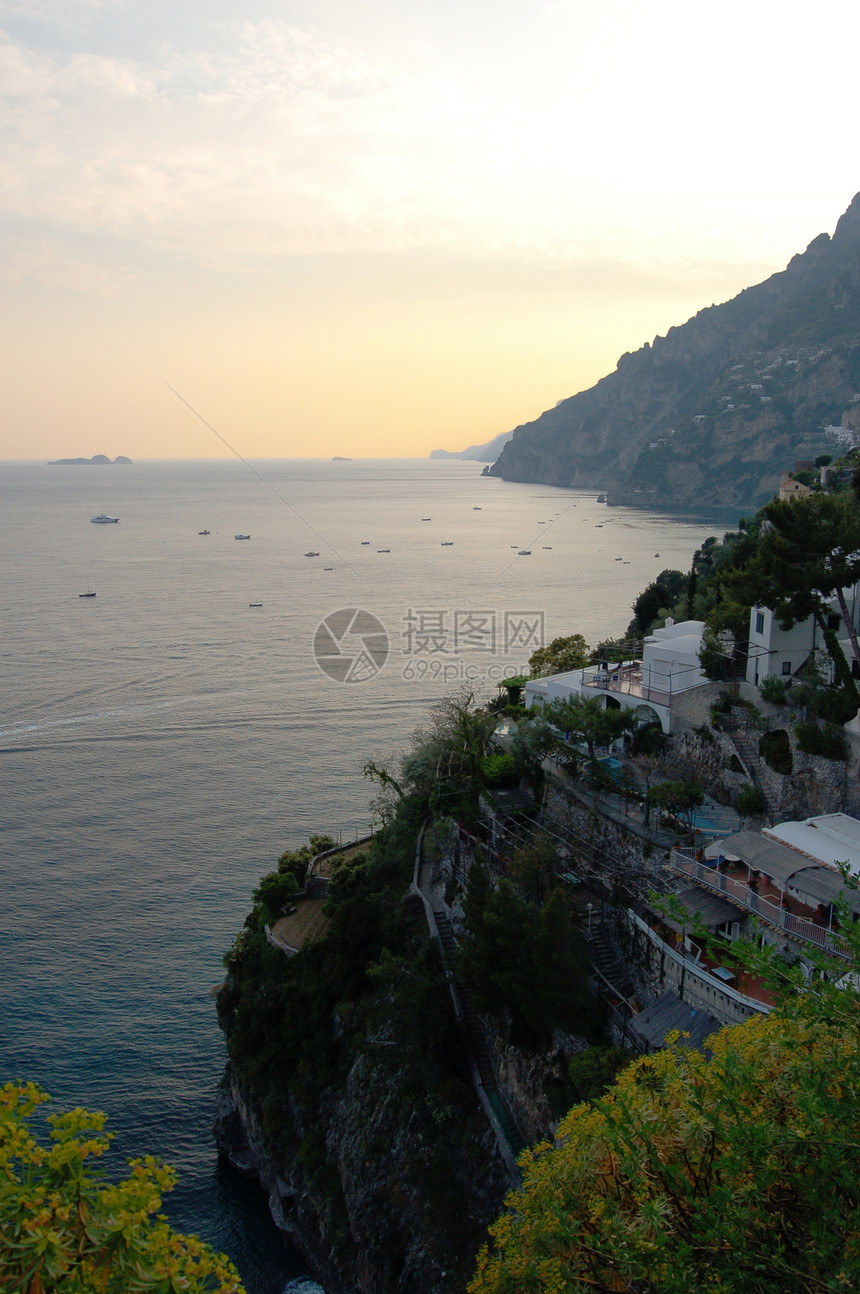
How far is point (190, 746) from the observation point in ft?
154

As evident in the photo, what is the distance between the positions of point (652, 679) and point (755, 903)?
9969 mm

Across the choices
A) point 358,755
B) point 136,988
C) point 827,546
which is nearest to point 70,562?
point 358,755

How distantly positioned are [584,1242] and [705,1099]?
1.96 m

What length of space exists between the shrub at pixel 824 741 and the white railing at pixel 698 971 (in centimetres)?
605

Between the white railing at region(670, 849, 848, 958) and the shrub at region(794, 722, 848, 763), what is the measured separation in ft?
13.2

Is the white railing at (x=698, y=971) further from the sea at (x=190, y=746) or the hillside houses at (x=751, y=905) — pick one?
the sea at (x=190, y=746)

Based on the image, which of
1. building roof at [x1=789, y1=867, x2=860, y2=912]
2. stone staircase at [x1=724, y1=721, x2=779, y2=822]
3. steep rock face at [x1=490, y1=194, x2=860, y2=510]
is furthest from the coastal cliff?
steep rock face at [x1=490, y1=194, x2=860, y2=510]

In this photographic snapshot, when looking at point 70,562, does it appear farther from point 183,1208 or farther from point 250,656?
point 183,1208

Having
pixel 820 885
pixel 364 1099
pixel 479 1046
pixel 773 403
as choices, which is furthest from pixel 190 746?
pixel 773 403

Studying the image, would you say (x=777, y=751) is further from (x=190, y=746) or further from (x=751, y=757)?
(x=190, y=746)

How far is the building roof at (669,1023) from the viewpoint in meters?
16.2

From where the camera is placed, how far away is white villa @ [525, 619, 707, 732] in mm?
25266

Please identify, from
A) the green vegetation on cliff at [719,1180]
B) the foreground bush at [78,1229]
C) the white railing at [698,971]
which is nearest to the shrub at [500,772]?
the white railing at [698,971]

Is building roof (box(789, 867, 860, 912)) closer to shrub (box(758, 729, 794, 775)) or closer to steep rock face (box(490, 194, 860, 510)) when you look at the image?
shrub (box(758, 729, 794, 775))
